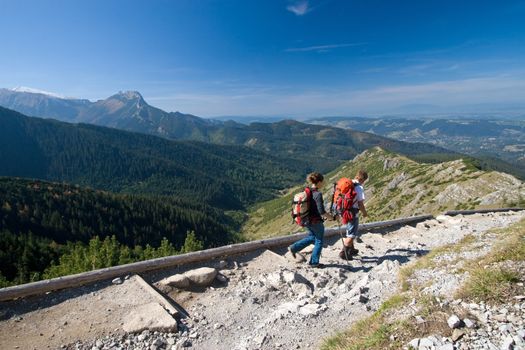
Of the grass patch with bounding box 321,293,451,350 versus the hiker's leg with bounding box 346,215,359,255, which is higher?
the grass patch with bounding box 321,293,451,350

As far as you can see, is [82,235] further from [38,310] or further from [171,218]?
[38,310]

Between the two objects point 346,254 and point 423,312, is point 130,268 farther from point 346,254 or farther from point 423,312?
point 423,312

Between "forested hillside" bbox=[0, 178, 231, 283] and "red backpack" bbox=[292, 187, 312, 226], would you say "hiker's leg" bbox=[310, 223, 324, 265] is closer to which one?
"red backpack" bbox=[292, 187, 312, 226]

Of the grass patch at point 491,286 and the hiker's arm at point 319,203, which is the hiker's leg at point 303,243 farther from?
the grass patch at point 491,286

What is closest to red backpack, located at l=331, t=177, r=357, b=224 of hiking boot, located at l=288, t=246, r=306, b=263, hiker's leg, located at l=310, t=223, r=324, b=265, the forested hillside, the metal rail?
hiker's leg, located at l=310, t=223, r=324, b=265

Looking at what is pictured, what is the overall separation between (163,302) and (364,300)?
5.10 m

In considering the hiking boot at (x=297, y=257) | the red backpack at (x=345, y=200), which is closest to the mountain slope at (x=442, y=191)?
the red backpack at (x=345, y=200)

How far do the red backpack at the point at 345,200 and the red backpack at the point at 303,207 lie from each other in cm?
153

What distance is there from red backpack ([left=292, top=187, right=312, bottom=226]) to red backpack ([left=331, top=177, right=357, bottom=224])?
1.53 meters

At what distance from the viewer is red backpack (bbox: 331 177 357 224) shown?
457 inches

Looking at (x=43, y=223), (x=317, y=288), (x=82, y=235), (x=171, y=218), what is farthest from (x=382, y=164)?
(x=317, y=288)

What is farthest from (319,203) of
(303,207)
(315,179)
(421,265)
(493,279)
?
(493,279)

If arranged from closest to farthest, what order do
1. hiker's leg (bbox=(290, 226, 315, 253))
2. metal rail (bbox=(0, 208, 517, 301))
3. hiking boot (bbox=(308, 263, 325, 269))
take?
metal rail (bbox=(0, 208, 517, 301)), hiking boot (bbox=(308, 263, 325, 269)), hiker's leg (bbox=(290, 226, 315, 253))

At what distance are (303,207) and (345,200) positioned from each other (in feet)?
6.05
